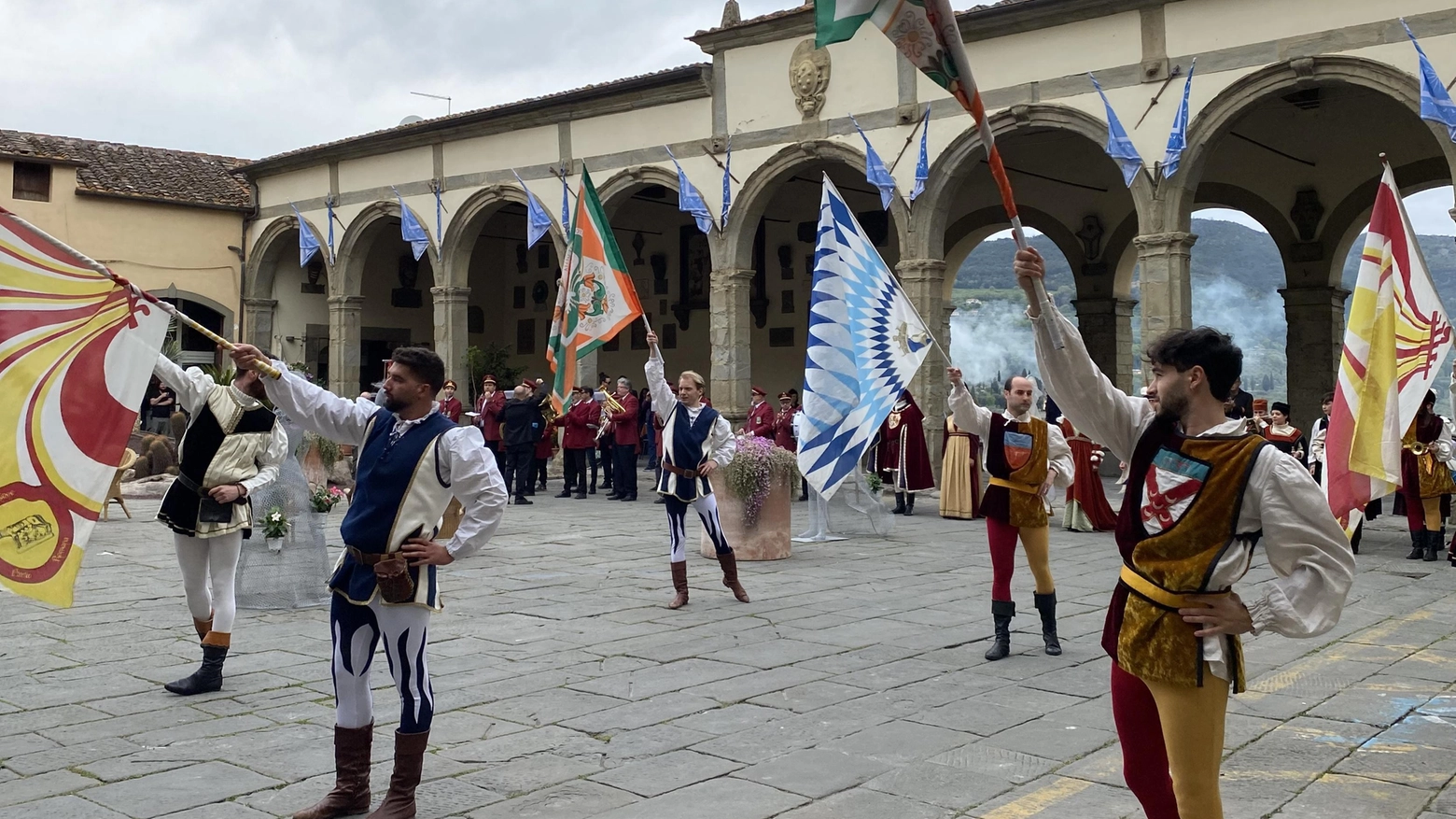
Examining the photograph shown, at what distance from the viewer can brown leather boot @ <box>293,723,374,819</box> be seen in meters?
4.23

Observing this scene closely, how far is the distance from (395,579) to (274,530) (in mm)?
5081

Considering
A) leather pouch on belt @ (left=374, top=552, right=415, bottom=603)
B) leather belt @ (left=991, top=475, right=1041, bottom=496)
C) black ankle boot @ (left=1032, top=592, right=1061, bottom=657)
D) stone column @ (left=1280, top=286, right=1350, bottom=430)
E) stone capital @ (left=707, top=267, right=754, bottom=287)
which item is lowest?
black ankle boot @ (left=1032, top=592, right=1061, bottom=657)

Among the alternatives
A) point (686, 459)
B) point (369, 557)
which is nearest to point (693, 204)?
point (686, 459)

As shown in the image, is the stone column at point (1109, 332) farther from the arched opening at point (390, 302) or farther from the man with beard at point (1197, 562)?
the man with beard at point (1197, 562)

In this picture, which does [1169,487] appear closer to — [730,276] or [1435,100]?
[1435,100]

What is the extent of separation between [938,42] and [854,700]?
11.9 ft

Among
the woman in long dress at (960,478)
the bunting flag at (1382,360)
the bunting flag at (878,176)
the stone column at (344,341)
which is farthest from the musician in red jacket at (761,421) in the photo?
the bunting flag at (1382,360)

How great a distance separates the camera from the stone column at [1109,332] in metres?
23.4

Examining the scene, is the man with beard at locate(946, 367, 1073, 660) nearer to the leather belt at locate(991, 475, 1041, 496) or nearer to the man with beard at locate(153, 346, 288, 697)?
the leather belt at locate(991, 475, 1041, 496)

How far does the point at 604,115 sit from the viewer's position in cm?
2123

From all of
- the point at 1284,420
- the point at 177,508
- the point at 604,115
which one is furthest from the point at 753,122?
the point at 177,508

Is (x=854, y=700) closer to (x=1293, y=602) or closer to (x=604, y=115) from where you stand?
(x=1293, y=602)

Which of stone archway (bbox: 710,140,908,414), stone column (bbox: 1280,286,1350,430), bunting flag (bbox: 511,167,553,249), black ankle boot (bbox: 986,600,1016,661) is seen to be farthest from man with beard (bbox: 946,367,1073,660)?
stone column (bbox: 1280,286,1350,430)

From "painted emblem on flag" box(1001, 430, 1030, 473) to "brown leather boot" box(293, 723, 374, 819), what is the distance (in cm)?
400
